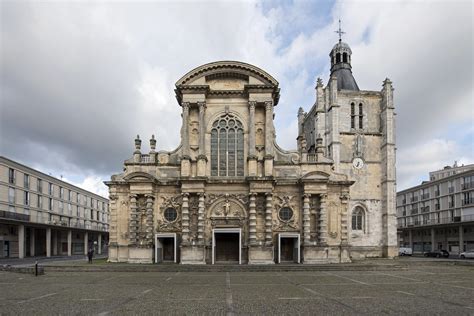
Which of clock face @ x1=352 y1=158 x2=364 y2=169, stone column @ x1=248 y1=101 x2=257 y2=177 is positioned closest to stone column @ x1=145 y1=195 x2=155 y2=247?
stone column @ x1=248 y1=101 x2=257 y2=177

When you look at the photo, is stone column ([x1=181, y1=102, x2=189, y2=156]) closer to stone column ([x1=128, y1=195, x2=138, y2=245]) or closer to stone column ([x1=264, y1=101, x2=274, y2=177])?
stone column ([x1=128, y1=195, x2=138, y2=245])

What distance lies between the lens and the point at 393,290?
17.8m

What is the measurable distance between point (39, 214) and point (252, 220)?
1576 inches

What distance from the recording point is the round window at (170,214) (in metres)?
33.6

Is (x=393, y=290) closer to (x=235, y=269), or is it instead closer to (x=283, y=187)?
(x=235, y=269)

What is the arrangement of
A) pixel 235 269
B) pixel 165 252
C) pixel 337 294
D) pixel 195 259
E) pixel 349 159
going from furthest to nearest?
1. pixel 349 159
2. pixel 165 252
3. pixel 195 259
4. pixel 235 269
5. pixel 337 294

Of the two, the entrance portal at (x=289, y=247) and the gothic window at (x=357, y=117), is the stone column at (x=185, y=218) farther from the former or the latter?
the gothic window at (x=357, y=117)

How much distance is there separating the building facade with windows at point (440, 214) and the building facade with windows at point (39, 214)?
55.0 metres

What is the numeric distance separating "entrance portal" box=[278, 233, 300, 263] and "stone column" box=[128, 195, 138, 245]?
38.1ft

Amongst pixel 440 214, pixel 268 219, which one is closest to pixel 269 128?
pixel 268 219

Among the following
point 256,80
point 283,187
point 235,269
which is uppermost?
point 256,80

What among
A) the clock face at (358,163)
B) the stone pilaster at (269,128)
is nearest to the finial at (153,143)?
the stone pilaster at (269,128)

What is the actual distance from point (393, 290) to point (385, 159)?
28747 millimetres

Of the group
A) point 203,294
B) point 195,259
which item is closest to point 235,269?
point 195,259
